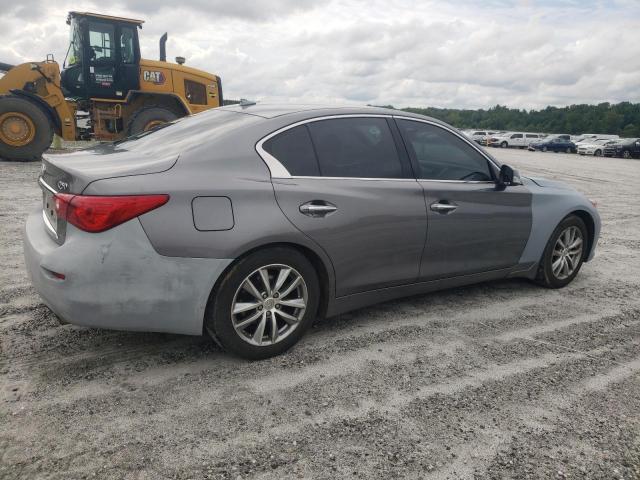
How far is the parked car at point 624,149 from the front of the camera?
35969 millimetres

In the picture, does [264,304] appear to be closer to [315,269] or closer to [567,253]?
[315,269]

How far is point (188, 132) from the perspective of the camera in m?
3.59

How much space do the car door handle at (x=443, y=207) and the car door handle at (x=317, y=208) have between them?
903 millimetres

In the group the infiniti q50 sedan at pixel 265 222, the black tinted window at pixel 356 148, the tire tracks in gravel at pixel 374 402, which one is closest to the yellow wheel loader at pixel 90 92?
the infiniti q50 sedan at pixel 265 222

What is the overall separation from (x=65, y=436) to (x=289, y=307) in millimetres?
1420

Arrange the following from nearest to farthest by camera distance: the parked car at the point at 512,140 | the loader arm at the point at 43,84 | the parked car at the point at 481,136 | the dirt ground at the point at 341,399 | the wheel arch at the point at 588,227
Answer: the dirt ground at the point at 341,399
the wheel arch at the point at 588,227
the loader arm at the point at 43,84
the parked car at the point at 512,140
the parked car at the point at 481,136

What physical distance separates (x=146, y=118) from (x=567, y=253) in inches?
402

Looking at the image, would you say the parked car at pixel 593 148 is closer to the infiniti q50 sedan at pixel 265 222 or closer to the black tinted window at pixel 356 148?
the infiniti q50 sedan at pixel 265 222

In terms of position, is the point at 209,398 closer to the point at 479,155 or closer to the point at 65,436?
the point at 65,436

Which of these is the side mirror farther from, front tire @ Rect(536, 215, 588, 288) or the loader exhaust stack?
the loader exhaust stack

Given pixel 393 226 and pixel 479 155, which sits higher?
pixel 479 155

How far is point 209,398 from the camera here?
2842 mm

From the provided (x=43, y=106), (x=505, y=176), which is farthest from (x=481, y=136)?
(x=505, y=176)

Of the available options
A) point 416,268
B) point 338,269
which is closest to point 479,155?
point 416,268
